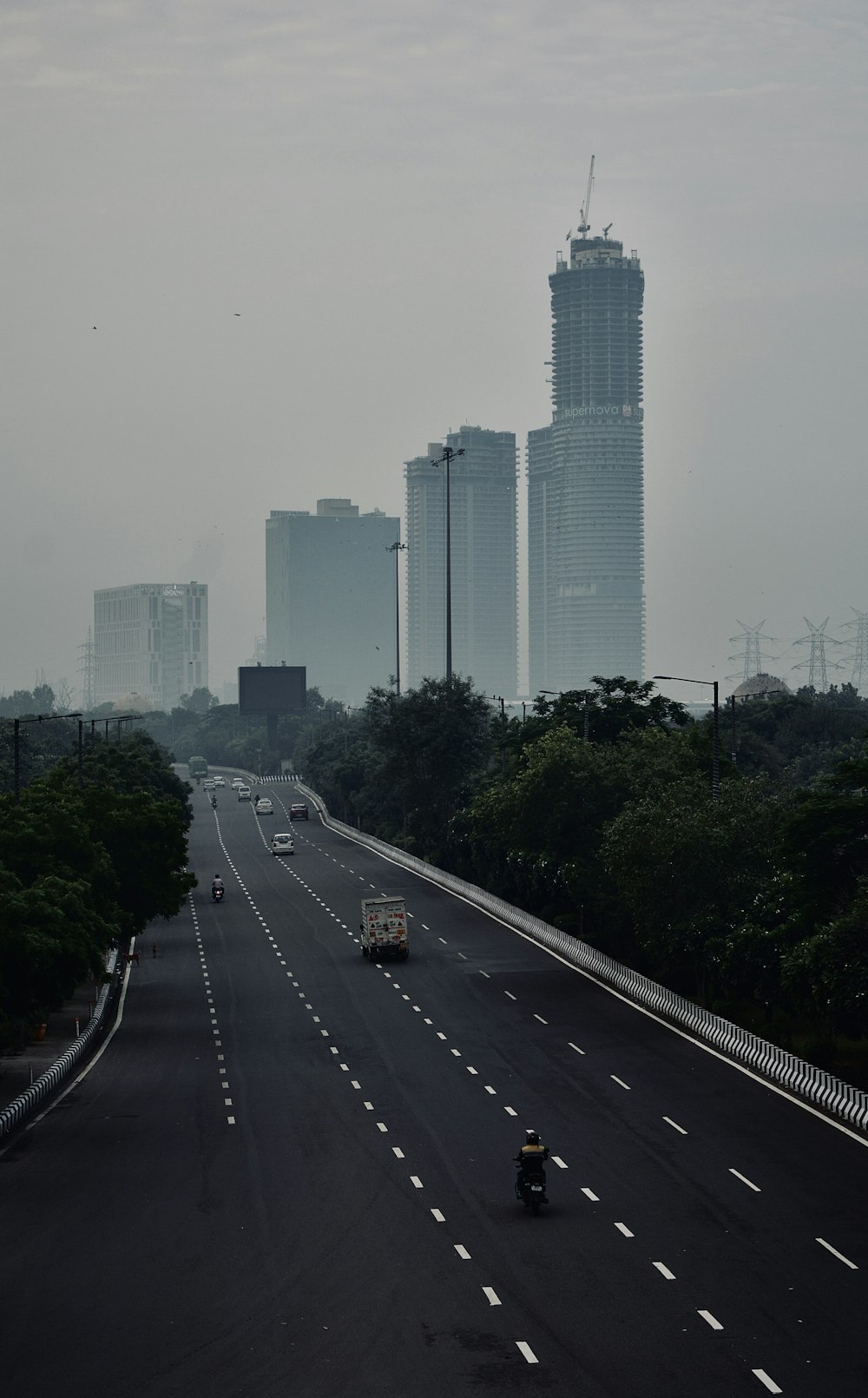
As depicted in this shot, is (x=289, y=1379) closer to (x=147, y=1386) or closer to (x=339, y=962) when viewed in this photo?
(x=147, y=1386)

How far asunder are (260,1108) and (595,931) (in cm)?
4099

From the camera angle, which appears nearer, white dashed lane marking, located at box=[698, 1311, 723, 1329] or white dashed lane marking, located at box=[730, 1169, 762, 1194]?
white dashed lane marking, located at box=[698, 1311, 723, 1329]

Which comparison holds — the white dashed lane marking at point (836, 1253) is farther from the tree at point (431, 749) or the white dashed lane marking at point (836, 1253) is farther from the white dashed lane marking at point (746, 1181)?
the tree at point (431, 749)

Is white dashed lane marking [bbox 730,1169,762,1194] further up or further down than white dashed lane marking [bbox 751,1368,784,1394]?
further up

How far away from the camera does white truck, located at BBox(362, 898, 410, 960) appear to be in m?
77.1

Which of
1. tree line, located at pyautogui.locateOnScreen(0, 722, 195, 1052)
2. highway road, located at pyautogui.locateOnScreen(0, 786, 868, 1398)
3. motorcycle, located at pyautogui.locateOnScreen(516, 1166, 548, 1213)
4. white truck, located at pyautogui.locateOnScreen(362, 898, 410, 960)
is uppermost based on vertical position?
tree line, located at pyautogui.locateOnScreen(0, 722, 195, 1052)

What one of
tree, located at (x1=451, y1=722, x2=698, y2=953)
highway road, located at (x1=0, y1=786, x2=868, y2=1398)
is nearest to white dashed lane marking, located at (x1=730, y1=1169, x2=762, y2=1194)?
highway road, located at (x1=0, y1=786, x2=868, y2=1398)

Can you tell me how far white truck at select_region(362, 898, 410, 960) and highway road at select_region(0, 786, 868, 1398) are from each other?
10133mm

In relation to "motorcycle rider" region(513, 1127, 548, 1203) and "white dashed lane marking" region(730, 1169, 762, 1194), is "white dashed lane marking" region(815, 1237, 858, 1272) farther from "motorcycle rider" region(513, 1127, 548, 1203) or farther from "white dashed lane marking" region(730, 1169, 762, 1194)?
"motorcycle rider" region(513, 1127, 548, 1203)

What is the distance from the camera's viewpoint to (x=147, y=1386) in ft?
85.3

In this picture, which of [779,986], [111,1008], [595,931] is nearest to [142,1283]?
[779,986]

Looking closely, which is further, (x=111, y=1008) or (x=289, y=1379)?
(x=111, y=1008)

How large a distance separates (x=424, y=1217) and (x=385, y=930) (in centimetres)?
4155

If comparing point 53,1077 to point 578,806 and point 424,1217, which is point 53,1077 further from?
point 578,806
